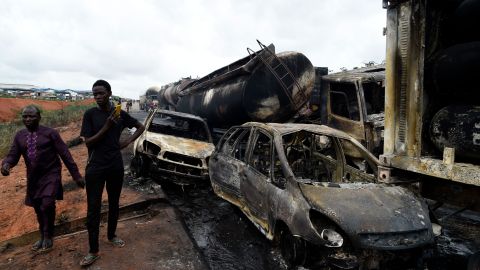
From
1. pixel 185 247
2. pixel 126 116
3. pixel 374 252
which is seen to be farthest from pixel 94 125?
pixel 374 252

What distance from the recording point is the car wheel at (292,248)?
12.0 ft

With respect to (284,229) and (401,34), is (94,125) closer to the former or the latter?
(284,229)

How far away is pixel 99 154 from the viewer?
13.1 feet

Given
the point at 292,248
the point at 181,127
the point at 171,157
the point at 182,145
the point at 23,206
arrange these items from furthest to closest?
the point at 181,127 → the point at 182,145 → the point at 171,157 → the point at 23,206 → the point at 292,248

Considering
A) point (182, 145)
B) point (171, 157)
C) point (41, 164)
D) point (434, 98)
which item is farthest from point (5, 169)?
point (434, 98)

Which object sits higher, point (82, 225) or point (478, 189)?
point (478, 189)

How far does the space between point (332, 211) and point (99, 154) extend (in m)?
2.43

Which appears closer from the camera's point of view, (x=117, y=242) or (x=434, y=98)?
(x=434, y=98)

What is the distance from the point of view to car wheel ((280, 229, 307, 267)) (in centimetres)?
367

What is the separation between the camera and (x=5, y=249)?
453 centimetres

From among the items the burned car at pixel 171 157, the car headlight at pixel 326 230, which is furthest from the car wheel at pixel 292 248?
the burned car at pixel 171 157

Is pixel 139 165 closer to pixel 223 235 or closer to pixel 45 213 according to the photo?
pixel 223 235

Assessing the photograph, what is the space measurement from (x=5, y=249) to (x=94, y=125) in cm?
197

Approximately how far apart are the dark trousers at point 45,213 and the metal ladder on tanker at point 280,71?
20.0ft
